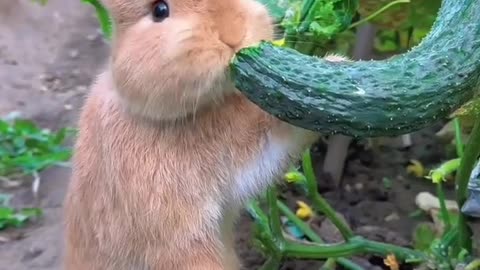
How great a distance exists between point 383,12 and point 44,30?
1627 millimetres

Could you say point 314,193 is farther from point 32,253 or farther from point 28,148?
point 28,148

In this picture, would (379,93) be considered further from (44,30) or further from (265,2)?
(44,30)

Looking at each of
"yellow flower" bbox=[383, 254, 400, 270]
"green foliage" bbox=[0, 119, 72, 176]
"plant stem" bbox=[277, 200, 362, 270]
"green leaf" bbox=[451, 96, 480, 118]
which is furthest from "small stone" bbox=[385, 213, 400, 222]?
"green foliage" bbox=[0, 119, 72, 176]

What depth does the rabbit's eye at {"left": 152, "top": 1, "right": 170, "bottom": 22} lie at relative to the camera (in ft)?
4.00

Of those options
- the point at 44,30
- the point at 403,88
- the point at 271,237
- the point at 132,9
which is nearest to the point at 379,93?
the point at 403,88

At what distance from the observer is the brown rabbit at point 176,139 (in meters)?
1.20

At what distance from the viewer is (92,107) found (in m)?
1.45

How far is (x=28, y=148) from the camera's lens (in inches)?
97.7

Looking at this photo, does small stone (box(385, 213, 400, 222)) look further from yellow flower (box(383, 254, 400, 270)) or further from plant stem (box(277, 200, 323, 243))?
yellow flower (box(383, 254, 400, 270))

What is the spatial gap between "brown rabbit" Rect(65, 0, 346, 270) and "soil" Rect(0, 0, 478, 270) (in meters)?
0.60

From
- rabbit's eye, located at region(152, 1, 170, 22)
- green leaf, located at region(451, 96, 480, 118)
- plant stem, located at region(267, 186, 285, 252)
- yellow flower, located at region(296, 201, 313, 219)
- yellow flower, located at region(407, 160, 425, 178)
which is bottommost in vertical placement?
yellow flower, located at region(296, 201, 313, 219)

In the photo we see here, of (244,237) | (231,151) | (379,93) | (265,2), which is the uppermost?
(265,2)

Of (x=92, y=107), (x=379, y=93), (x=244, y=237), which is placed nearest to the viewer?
(x=379, y=93)

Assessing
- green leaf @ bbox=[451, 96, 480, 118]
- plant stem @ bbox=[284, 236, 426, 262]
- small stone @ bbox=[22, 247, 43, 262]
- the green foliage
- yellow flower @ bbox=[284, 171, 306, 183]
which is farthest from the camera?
the green foliage
